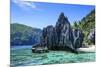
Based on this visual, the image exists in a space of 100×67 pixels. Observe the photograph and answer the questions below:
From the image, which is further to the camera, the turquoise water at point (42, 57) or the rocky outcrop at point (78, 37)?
the rocky outcrop at point (78, 37)

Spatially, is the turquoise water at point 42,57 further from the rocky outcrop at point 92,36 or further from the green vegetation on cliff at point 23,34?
the rocky outcrop at point 92,36

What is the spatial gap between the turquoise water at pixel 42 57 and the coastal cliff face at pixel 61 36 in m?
0.08

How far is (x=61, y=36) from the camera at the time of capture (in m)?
2.46

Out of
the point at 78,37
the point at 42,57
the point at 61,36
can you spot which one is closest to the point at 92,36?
the point at 78,37

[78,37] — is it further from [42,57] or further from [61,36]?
[42,57]

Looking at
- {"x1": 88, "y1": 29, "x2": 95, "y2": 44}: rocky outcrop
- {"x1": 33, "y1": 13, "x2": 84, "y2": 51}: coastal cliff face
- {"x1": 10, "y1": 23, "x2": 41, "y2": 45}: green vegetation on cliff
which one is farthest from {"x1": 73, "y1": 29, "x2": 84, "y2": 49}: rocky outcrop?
{"x1": 10, "y1": 23, "x2": 41, "y2": 45}: green vegetation on cliff

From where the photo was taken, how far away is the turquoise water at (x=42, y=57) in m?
2.27

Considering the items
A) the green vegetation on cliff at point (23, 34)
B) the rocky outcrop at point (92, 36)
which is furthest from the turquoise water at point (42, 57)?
the rocky outcrop at point (92, 36)

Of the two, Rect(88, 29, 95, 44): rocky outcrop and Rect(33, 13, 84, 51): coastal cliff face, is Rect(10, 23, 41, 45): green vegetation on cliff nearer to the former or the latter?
Rect(33, 13, 84, 51): coastal cliff face

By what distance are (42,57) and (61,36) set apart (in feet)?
1.12

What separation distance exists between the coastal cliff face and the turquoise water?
3.3 inches

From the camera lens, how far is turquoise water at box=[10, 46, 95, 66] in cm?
227

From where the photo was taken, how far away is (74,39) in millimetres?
2521
